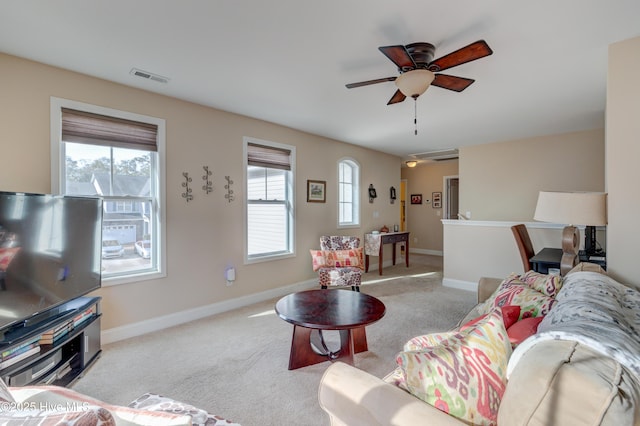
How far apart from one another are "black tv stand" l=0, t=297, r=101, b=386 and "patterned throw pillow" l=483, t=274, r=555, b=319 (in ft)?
9.24

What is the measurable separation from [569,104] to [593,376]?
3.88 m

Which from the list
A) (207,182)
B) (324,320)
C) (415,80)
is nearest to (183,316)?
(207,182)

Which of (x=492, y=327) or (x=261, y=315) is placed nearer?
(x=492, y=327)

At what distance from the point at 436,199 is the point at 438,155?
1654mm

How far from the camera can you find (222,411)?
1.83 meters

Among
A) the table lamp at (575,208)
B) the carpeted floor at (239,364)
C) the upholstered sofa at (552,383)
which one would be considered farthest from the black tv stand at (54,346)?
the table lamp at (575,208)

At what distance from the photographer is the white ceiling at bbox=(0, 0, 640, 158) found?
1.82m

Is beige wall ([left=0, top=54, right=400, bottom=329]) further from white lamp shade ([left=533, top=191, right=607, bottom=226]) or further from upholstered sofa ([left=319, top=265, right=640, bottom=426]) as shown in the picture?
white lamp shade ([left=533, top=191, right=607, bottom=226])

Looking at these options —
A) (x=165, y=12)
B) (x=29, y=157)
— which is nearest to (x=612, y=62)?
Answer: (x=165, y=12)

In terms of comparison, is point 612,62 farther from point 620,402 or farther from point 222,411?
point 222,411

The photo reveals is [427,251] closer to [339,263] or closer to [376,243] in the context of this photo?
[376,243]

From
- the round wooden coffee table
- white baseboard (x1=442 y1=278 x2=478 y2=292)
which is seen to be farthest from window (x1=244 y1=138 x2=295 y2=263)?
white baseboard (x1=442 y1=278 x2=478 y2=292)

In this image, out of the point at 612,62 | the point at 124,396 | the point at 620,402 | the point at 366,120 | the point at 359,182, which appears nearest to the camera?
the point at 620,402

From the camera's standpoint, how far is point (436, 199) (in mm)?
7934
